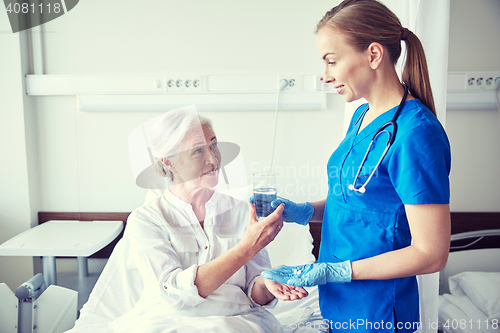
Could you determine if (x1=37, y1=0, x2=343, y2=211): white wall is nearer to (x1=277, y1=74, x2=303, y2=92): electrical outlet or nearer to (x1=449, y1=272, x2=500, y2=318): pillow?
(x1=277, y1=74, x2=303, y2=92): electrical outlet

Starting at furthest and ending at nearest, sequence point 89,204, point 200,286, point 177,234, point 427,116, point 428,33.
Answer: point 89,204, point 428,33, point 177,234, point 200,286, point 427,116

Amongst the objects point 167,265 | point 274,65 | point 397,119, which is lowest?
point 167,265

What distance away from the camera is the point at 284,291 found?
1.05 m

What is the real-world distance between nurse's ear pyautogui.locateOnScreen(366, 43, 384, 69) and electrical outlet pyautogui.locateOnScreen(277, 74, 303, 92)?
3.36 ft

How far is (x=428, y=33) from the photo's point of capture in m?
1.30

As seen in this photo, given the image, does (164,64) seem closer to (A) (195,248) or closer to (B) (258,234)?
(A) (195,248)

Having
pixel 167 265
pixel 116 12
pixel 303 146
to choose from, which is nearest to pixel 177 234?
pixel 167 265

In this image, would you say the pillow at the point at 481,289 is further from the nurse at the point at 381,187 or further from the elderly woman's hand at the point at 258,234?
the elderly woman's hand at the point at 258,234

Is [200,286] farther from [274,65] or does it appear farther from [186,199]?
[274,65]

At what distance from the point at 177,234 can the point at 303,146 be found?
1.08 metres

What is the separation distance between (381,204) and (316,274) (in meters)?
0.27

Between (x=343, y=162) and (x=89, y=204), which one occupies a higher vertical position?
(x=343, y=162)

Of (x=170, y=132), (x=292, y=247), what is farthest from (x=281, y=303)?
(x=170, y=132)

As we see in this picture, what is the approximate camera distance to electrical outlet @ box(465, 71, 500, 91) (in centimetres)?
185
